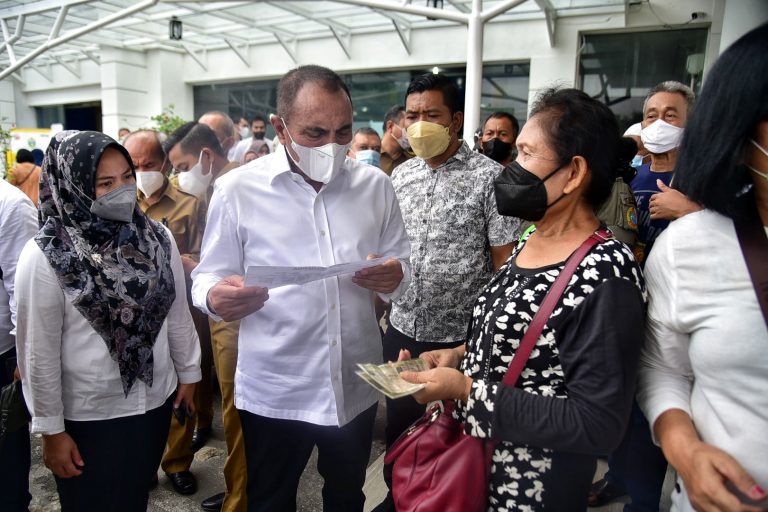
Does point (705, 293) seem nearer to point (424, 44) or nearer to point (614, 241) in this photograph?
point (614, 241)

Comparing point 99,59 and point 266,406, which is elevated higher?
point 99,59

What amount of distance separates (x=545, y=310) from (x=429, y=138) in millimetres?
1532

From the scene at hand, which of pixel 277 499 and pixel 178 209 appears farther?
pixel 178 209

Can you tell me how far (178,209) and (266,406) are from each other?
6.12 ft

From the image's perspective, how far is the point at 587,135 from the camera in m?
1.40

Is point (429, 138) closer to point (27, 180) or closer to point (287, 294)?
point (287, 294)

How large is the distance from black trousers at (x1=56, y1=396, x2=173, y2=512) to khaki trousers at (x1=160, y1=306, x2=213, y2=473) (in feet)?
3.19

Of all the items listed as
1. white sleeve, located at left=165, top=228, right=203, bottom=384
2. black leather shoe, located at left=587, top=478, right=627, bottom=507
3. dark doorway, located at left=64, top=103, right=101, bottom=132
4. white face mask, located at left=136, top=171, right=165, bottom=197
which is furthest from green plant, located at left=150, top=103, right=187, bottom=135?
black leather shoe, located at left=587, top=478, right=627, bottom=507

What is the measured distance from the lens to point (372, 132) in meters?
5.64

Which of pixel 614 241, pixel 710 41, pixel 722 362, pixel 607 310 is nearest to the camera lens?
pixel 722 362

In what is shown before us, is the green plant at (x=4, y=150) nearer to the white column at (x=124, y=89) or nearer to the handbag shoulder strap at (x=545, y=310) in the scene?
the white column at (x=124, y=89)

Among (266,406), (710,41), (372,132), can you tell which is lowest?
(266,406)

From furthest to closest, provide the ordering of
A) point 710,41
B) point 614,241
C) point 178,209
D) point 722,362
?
1. point 710,41
2. point 178,209
3. point 614,241
4. point 722,362

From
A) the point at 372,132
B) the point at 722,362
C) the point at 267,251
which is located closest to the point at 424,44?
the point at 372,132
